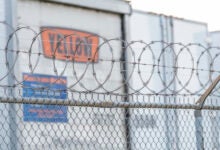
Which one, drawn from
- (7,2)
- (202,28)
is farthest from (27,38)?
(202,28)

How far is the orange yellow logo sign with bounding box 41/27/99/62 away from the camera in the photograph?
7.53m

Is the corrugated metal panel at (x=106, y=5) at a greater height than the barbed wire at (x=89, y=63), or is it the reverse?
the corrugated metal panel at (x=106, y=5)

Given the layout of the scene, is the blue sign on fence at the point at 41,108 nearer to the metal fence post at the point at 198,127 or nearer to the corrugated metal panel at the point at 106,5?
the corrugated metal panel at the point at 106,5

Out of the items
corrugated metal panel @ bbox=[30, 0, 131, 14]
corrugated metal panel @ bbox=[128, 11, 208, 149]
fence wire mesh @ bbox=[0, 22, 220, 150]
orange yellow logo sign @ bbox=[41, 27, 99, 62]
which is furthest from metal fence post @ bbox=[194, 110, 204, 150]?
corrugated metal panel @ bbox=[30, 0, 131, 14]

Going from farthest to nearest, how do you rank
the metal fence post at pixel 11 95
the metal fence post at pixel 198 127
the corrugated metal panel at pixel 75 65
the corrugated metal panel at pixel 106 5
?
the corrugated metal panel at pixel 106 5
the corrugated metal panel at pixel 75 65
the metal fence post at pixel 11 95
the metal fence post at pixel 198 127

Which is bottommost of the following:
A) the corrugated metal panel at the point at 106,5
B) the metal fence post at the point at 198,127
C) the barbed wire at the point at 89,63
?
the metal fence post at the point at 198,127

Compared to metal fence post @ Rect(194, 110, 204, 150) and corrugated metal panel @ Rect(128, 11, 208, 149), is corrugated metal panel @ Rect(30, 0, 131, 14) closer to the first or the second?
corrugated metal panel @ Rect(128, 11, 208, 149)

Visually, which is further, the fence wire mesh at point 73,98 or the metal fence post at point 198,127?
the fence wire mesh at point 73,98

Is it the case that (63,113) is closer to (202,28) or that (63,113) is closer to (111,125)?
(111,125)

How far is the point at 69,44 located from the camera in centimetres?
772

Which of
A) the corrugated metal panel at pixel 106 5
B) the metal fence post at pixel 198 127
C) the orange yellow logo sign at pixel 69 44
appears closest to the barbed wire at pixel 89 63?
the orange yellow logo sign at pixel 69 44

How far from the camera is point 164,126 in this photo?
9.26 metres

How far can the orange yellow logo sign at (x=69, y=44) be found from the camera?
24.7 ft

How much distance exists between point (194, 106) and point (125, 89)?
2.93 metres
